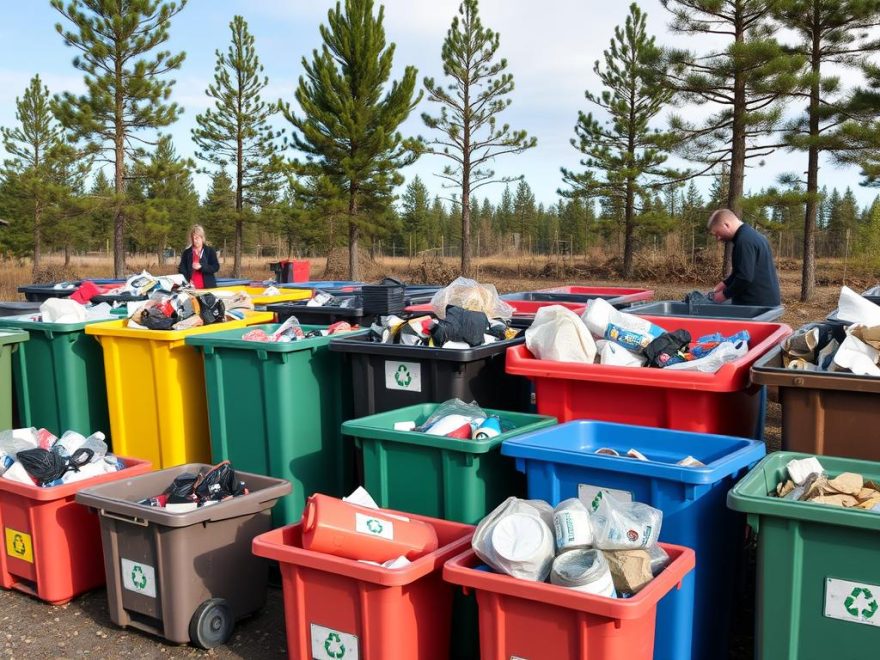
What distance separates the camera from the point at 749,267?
606 cm

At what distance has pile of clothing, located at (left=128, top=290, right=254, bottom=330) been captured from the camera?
4.72m

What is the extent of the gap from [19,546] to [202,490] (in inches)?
44.4

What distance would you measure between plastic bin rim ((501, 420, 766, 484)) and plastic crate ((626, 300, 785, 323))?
8.60 feet

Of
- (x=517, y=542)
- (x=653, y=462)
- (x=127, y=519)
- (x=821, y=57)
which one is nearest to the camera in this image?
(x=517, y=542)

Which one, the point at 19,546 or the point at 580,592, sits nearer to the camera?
the point at 580,592

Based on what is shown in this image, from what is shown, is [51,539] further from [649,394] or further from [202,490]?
[649,394]

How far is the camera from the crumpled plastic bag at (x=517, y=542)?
2455mm

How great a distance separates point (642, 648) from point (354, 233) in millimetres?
25533

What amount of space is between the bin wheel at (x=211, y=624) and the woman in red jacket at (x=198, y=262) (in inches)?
238

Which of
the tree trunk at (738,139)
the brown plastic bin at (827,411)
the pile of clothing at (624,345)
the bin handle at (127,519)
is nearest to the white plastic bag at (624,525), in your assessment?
the brown plastic bin at (827,411)

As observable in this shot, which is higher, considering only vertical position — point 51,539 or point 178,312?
point 178,312

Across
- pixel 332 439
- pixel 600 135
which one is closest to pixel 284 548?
pixel 332 439

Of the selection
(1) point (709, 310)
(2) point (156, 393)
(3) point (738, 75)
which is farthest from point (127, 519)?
(3) point (738, 75)

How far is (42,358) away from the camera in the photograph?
533cm
